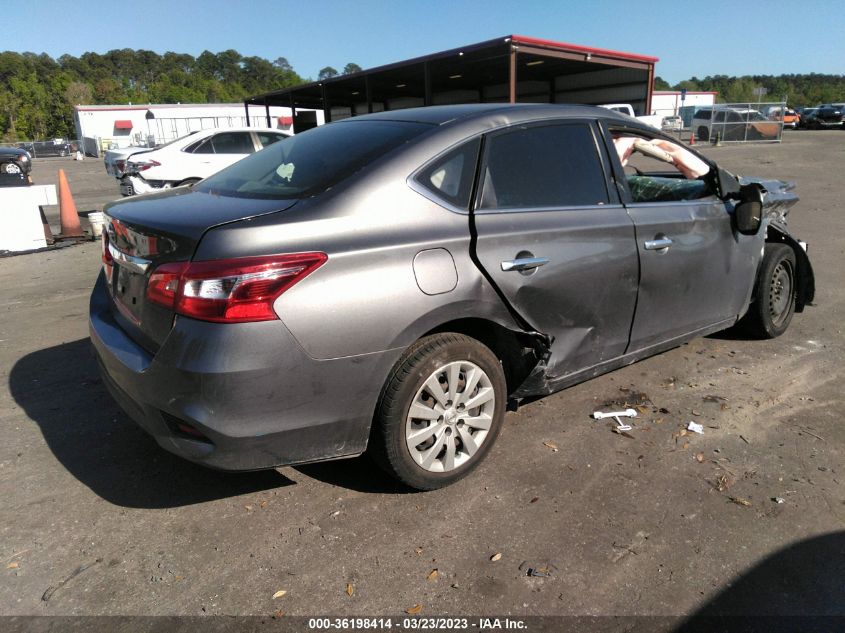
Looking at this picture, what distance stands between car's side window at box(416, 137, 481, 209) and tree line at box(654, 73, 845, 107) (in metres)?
78.2

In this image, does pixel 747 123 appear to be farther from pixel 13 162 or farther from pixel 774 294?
pixel 13 162

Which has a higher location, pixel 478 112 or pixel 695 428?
pixel 478 112

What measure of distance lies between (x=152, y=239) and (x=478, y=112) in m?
1.68

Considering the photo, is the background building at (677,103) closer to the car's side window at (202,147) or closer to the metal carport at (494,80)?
the metal carport at (494,80)

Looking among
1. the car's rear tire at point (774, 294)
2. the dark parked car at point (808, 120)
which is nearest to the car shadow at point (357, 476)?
the car's rear tire at point (774, 294)

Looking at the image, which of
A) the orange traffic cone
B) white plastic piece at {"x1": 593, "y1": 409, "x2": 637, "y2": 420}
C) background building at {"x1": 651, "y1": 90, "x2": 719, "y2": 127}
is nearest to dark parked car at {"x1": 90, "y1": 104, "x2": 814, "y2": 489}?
white plastic piece at {"x1": 593, "y1": 409, "x2": 637, "y2": 420}

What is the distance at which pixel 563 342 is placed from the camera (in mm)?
3273

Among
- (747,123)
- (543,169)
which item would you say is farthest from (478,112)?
(747,123)

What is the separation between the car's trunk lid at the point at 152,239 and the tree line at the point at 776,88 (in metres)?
79.0

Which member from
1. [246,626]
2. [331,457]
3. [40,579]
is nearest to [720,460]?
[331,457]

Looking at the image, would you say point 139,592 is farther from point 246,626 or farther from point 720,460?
point 720,460

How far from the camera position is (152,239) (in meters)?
2.61

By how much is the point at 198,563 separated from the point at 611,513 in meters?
1.80

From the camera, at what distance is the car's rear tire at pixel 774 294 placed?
4.63m
